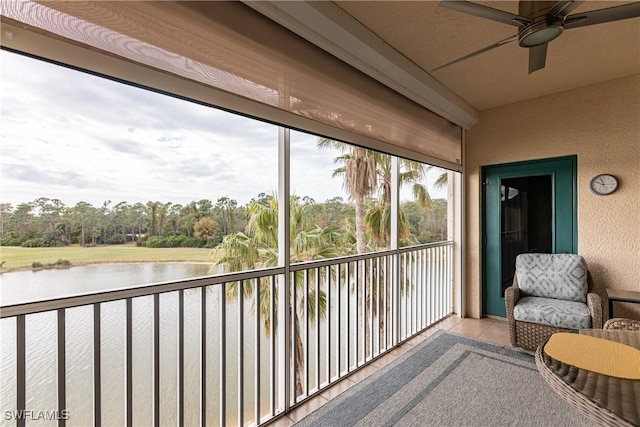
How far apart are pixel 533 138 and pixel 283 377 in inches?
147

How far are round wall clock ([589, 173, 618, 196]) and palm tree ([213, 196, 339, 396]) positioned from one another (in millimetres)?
3048

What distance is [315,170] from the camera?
3400mm

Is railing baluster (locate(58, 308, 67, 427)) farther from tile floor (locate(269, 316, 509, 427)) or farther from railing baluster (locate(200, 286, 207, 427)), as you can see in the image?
tile floor (locate(269, 316, 509, 427))

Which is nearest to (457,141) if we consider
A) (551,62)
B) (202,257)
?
(551,62)

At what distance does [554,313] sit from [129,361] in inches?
130

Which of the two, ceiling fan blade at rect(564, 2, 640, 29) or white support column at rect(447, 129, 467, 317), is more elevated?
ceiling fan blade at rect(564, 2, 640, 29)

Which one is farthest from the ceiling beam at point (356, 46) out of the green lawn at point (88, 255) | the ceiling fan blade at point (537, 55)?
the green lawn at point (88, 255)

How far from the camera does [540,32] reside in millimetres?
1521

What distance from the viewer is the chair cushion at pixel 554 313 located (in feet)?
8.30

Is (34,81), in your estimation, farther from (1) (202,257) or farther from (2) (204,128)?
(1) (202,257)

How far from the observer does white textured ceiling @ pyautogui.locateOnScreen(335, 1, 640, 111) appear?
2.01 metres

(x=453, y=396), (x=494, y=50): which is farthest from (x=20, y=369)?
(x=494, y=50)

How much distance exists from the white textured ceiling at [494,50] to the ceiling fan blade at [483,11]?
564 mm

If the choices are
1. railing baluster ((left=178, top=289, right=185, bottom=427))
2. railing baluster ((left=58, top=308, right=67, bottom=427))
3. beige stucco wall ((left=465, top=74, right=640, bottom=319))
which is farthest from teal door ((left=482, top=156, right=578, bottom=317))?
railing baluster ((left=58, top=308, right=67, bottom=427))
